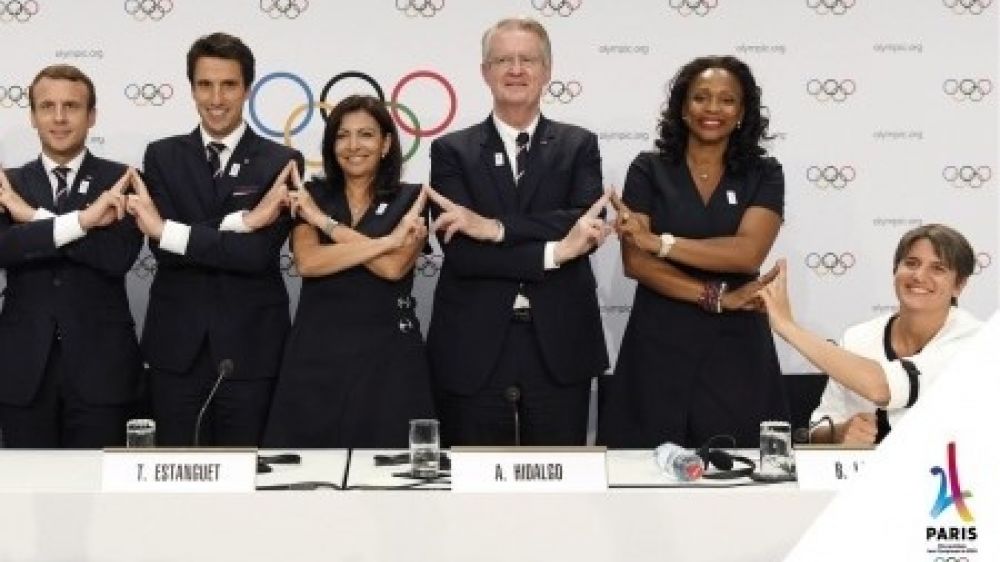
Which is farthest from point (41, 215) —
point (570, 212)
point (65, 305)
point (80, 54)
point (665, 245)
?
point (665, 245)

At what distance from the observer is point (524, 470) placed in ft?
→ 9.59

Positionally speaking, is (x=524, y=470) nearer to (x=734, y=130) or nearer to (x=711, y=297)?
(x=711, y=297)

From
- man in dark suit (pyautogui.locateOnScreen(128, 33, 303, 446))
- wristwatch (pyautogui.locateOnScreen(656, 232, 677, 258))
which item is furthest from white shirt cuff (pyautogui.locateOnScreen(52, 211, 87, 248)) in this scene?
wristwatch (pyautogui.locateOnScreen(656, 232, 677, 258))

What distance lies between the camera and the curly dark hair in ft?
14.1

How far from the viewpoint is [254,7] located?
521 cm

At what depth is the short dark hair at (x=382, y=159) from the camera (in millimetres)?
4242

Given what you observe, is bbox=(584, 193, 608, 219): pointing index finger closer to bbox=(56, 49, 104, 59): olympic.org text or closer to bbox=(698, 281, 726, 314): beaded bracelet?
bbox=(698, 281, 726, 314): beaded bracelet

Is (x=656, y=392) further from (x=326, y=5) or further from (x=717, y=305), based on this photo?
(x=326, y=5)

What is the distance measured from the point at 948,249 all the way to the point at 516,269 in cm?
125

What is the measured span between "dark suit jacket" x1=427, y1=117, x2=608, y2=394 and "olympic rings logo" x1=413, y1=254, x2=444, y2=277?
88cm

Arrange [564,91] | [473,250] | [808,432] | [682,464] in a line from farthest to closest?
[564,91]
[473,250]
[808,432]
[682,464]

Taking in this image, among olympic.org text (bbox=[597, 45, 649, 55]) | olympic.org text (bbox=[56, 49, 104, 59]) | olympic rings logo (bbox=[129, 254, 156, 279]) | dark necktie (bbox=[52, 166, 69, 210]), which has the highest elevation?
olympic.org text (bbox=[597, 45, 649, 55])

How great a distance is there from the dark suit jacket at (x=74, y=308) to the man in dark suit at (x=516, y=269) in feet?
3.28

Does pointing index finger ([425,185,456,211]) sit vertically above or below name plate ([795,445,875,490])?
above
